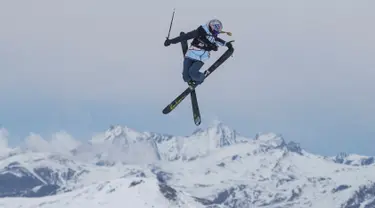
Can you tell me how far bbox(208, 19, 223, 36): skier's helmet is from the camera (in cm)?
3119

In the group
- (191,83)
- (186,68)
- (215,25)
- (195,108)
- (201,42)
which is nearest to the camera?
(215,25)

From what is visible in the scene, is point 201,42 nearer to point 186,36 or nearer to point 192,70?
point 186,36

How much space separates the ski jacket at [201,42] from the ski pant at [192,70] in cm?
30

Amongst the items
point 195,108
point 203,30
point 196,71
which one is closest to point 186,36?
point 203,30

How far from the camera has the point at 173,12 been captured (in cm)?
2870

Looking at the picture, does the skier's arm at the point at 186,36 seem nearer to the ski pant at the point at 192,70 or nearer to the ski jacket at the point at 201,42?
the ski jacket at the point at 201,42

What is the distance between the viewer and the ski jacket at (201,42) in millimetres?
31672

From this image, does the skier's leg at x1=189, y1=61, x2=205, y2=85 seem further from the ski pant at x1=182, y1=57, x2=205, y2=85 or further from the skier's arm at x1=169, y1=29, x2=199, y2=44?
the skier's arm at x1=169, y1=29, x2=199, y2=44

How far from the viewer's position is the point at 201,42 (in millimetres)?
32219

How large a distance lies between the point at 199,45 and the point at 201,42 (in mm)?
192

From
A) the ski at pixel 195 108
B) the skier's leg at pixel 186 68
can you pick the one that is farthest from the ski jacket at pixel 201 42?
the ski at pixel 195 108

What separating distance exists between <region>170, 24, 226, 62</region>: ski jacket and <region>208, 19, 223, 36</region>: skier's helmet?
1.21ft

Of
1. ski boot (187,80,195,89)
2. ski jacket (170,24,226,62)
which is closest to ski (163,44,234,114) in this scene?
ski boot (187,80,195,89)

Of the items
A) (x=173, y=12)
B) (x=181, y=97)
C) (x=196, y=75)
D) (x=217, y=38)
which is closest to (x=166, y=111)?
(x=181, y=97)
